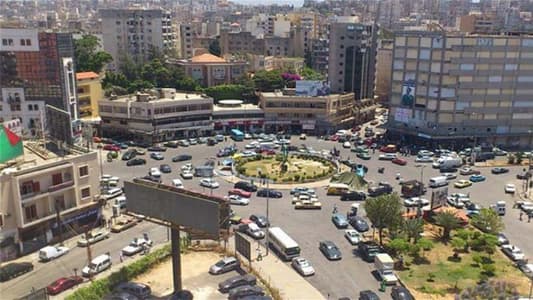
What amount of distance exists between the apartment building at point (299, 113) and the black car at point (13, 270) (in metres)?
49.2

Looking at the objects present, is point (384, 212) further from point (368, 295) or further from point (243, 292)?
point (243, 292)

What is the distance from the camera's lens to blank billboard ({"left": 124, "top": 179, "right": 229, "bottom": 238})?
95.7ft

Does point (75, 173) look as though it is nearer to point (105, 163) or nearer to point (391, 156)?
point (105, 163)

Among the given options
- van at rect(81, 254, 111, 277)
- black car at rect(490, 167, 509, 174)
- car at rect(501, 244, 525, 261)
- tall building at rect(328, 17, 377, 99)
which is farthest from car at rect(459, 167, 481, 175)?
van at rect(81, 254, 111, 277)

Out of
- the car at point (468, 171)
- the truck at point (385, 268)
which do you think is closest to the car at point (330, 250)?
the truck at point (385, 268)

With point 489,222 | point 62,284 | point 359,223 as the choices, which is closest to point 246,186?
point 359,223

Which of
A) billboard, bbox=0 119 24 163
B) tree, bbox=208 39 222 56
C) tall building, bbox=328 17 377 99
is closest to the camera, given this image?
billboard, bbox=0 119 24 163

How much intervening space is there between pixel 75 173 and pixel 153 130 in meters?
31.0

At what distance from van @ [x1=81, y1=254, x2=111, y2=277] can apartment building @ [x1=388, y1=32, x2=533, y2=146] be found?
50061 millimetres

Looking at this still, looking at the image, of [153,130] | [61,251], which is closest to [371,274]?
[61,251]

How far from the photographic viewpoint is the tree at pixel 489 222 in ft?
134

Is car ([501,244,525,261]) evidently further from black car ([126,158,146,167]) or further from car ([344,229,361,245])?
black car ([126,158,146,167])

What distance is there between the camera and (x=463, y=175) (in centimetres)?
6009

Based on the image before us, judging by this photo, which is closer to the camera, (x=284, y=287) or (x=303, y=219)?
(x=284, y=287)
